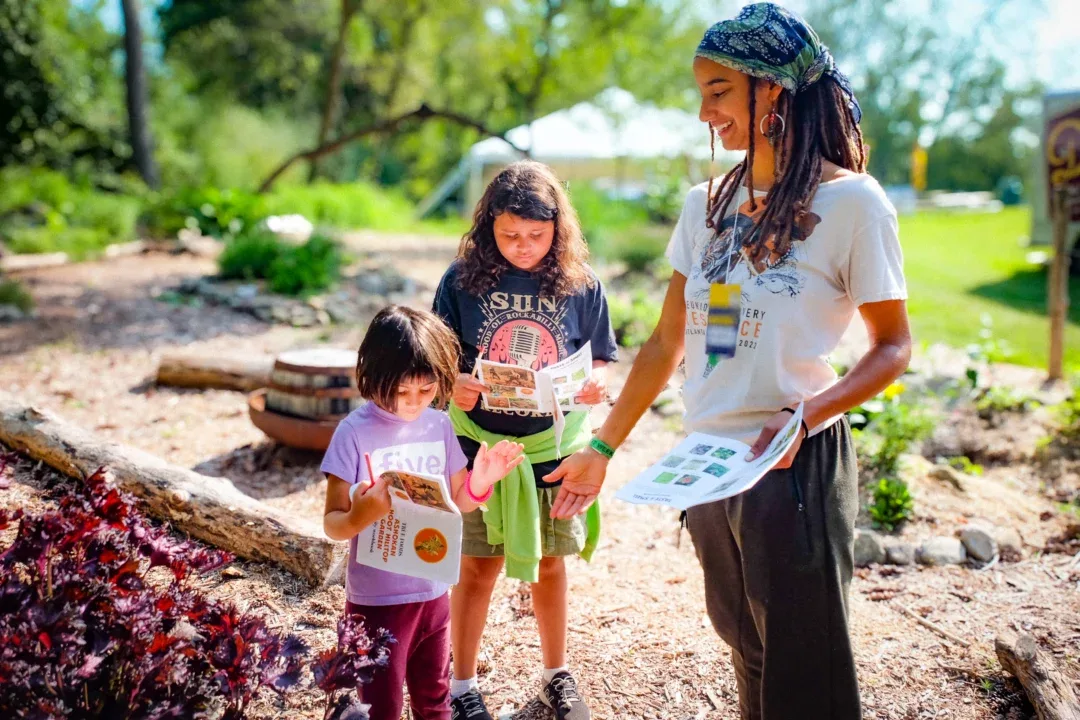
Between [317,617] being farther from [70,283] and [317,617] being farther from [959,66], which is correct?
[959,66]

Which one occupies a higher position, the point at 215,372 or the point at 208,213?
the point at 208,213

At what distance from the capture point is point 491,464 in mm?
2137

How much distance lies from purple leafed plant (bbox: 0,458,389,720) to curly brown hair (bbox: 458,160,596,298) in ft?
3.82

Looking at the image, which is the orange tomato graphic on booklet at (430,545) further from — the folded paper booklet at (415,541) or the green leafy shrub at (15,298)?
the green leafy shrub at (15,298)

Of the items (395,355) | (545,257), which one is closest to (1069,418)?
(545,257)

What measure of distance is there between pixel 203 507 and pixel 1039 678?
304 cm

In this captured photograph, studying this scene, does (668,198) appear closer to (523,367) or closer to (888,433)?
(888,433)

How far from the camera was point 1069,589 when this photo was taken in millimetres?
3760

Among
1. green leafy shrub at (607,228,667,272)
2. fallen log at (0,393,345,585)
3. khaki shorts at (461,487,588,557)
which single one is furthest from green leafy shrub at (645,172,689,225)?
khaki shorts at (461,487,588,557)

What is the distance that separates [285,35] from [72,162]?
33.6 feet

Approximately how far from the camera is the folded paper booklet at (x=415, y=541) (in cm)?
206

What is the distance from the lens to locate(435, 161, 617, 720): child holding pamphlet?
8.53ft

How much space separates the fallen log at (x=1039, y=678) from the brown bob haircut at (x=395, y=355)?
217 cm

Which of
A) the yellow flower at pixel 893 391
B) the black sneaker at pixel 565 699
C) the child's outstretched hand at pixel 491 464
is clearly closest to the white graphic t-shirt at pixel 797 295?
the child's outstretched hand at pixel 491 464
